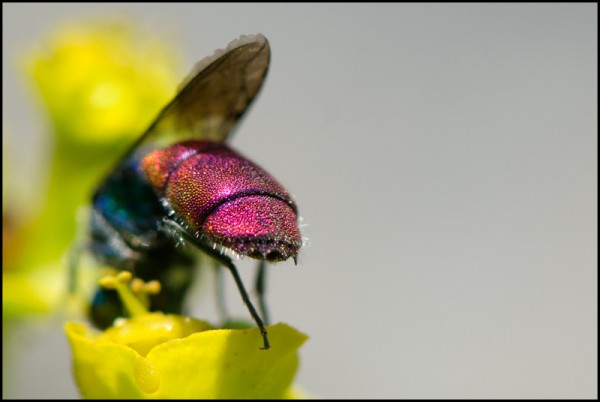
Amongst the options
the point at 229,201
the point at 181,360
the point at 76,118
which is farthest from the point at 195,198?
the point at 76,118

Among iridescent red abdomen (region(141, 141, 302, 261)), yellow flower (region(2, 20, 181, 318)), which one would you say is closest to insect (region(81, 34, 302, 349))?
iridescent red abdomen (region(141, 141, 302, 261))

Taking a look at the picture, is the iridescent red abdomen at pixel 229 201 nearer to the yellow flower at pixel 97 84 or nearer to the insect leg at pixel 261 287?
the insect leg at pixel 261 287

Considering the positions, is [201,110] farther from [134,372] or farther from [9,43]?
[9,43]

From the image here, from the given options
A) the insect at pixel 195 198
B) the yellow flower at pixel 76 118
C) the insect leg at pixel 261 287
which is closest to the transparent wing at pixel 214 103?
the insect at pixel 195 198

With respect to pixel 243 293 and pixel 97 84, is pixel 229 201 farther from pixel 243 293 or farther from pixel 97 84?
pixel 97 84

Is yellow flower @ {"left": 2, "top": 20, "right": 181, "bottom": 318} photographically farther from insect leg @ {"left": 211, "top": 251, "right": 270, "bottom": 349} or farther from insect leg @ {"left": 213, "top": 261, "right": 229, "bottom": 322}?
insect leg @ {"left": 211, "top": 251, "right": 270, "bottom": 349}

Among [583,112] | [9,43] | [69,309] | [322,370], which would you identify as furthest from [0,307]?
[583,112]

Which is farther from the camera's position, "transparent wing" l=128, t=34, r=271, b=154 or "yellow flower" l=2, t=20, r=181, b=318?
"yellow flower" l=2, t=20, r=181, b=318
